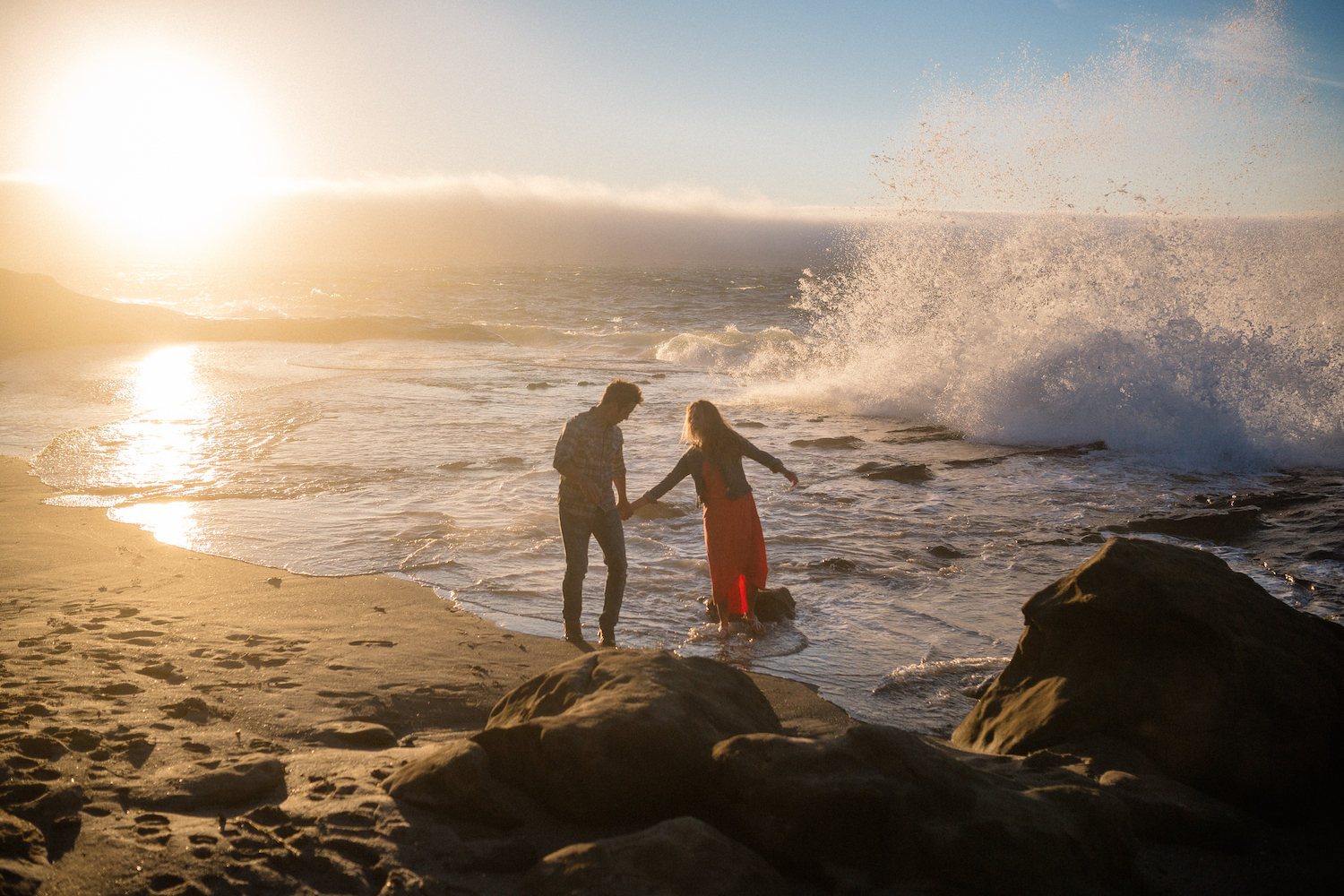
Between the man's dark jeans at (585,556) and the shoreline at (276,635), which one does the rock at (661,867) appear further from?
the man's dark jeans at (585,556)

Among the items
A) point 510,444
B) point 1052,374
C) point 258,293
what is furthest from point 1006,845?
point 258,293

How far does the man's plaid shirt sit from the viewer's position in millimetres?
5148

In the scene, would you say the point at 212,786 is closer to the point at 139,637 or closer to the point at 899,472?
the point at 139,637

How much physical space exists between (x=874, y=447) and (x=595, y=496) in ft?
26.5

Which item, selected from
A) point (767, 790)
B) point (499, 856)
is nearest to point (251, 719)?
point (499, 856)

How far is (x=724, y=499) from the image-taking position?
5758mm

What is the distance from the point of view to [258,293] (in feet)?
158

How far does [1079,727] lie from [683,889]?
2142 mm

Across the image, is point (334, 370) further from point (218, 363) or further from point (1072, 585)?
point (1072, 585)

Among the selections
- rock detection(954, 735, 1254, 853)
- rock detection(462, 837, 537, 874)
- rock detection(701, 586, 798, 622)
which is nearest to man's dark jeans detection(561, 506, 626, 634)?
rock detection(701, 586, 798, 622)

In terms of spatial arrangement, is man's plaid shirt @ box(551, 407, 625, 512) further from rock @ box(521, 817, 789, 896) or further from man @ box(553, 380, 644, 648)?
rock @ box(521, 817, 789, 896)

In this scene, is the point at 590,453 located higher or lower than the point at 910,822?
higher

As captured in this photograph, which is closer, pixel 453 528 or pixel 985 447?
pixel 453 528

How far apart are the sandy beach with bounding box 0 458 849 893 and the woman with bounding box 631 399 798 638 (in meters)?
0.93
